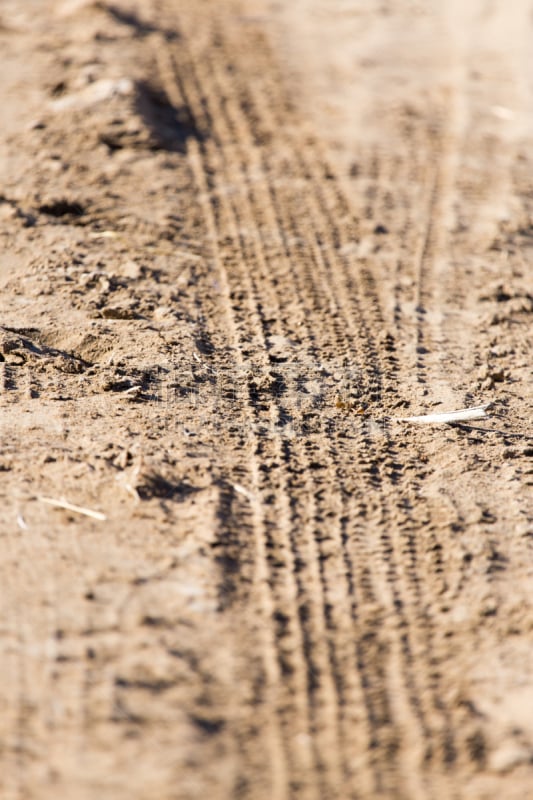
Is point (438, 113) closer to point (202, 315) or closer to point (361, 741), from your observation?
point (202, 315)

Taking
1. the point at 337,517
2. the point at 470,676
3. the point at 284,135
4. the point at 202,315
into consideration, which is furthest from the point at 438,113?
the point at 470,676

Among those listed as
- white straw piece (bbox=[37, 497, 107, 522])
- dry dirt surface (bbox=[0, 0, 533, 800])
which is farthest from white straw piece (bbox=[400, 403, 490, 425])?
white straw piece (bbox=[37, 497, 107, 522])

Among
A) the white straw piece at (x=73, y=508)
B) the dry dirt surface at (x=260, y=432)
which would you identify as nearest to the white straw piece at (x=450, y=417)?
the dry dirt surface at (x=260, y=432)

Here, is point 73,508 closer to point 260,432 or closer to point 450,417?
point 260,432

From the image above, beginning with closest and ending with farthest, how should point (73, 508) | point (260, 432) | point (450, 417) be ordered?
point (73, 508) → point (260, 432) → point (450, 417)

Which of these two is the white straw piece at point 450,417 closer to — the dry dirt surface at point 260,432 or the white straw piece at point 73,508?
the dry dirt surface at point 260,432

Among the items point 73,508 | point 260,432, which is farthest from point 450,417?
point 73,508

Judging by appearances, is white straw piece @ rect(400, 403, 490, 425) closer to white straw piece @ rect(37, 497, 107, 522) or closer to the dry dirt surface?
the dry dirt surface
